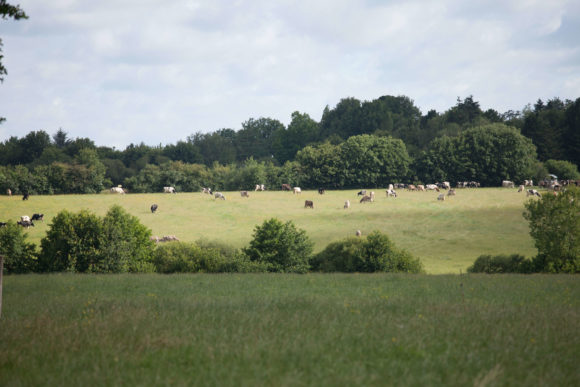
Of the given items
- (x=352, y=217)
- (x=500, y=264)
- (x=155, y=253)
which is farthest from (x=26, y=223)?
(x=500, y=264)

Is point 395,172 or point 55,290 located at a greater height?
point 395,172

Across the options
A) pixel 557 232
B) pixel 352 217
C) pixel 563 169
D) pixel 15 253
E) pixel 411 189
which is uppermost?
pixel 563 169

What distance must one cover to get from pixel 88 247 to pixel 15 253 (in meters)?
4.56

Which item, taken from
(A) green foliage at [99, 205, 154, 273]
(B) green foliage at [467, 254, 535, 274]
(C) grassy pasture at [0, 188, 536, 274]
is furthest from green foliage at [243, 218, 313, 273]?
(C) grassy pasture at [0, 188, 536, 274]

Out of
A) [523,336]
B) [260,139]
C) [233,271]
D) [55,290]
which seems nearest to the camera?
[523,336]

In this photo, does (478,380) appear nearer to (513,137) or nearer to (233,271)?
(233,271)

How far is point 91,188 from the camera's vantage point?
95500 millimetres

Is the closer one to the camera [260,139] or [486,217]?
[486,217]

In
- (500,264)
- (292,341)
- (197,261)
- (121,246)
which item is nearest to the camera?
(292,341)

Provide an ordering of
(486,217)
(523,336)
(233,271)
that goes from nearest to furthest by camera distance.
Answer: (523,336), (233,271), (486,217)

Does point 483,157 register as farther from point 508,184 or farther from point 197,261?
point 197,261

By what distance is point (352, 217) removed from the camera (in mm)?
62781

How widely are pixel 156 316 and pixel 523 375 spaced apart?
7868 millimetres

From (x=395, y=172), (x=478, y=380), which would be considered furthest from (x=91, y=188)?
(x=478, y=380)
